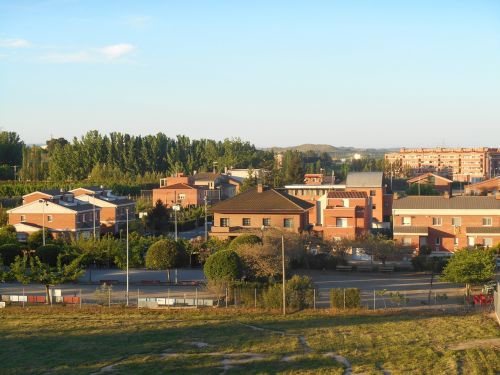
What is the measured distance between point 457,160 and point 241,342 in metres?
158

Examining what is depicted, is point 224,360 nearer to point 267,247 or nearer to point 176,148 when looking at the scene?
point 267,247

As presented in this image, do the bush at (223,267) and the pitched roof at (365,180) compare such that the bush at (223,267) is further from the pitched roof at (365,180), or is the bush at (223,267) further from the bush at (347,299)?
the pitched roof at (365,180)

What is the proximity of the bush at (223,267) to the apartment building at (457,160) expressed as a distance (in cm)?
13160

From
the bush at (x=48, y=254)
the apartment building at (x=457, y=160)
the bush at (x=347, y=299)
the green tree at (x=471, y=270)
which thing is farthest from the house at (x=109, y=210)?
the apartment building at (x=457, y=160)

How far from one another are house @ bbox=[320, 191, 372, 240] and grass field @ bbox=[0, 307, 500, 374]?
66.9 feet

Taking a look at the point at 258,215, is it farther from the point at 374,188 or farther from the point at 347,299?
the point at 374,188

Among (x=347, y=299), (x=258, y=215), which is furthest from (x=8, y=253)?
(x=347, y=299)

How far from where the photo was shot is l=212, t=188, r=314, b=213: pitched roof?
164ft

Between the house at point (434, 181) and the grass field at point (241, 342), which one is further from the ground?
the house at point (434, 181)

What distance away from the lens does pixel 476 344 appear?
23.2m

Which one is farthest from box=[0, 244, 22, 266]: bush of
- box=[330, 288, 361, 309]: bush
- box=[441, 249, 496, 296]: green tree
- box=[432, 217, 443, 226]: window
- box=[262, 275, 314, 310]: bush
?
box=[432, 217, 443, 226]: window

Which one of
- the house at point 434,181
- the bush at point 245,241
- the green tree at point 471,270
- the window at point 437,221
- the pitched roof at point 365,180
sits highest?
the house at point 434,181

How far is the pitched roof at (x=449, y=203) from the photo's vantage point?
158 feet

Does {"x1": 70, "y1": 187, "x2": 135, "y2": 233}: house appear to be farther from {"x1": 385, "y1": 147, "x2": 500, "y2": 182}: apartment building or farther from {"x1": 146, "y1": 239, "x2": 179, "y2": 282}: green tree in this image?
{"x1": 385, "y1": 147, "x2": 500, "y2": 182}: apartment building
